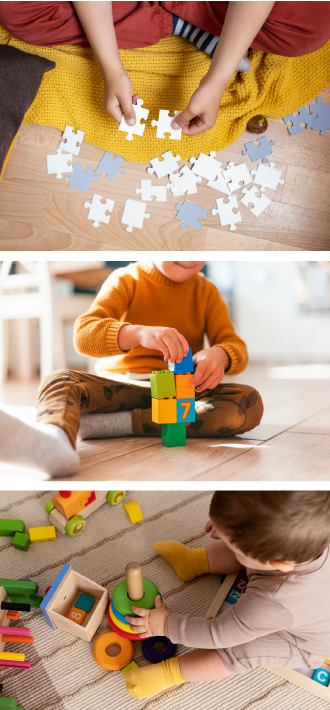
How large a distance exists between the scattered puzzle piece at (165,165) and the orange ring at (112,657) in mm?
951

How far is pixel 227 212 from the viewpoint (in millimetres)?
1094

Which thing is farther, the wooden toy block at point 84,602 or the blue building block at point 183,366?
the wooden toy block at point 84,602

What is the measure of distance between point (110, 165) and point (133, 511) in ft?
Answer: 2.58

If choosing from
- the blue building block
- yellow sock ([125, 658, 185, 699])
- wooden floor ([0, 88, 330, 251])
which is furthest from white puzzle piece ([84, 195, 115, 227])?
yellow sock ([125, 658, 185, 699])

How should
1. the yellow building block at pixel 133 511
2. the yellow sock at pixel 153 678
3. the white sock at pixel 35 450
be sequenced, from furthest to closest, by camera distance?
the yellow building block at pixel 133 511 < the yellow sock at pixel 153 678 < the white sock at pixel 35 450

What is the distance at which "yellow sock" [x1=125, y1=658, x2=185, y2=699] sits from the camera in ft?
2.47

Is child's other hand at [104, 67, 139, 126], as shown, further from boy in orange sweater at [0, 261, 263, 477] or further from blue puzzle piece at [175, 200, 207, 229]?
boy in orange sweater at [0, 261, 263, 477]

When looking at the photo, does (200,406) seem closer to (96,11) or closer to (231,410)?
(231,410)

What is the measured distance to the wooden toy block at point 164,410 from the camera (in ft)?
2.07

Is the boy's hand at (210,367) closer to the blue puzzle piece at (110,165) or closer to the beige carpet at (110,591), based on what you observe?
the beige carpet at (110,591)

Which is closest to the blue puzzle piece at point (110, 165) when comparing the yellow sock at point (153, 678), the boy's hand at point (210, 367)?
the boy's hand at point (210, 367)

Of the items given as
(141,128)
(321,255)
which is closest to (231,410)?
(321,255)

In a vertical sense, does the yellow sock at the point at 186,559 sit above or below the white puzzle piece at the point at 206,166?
below

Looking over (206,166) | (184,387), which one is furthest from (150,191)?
(184,387)
